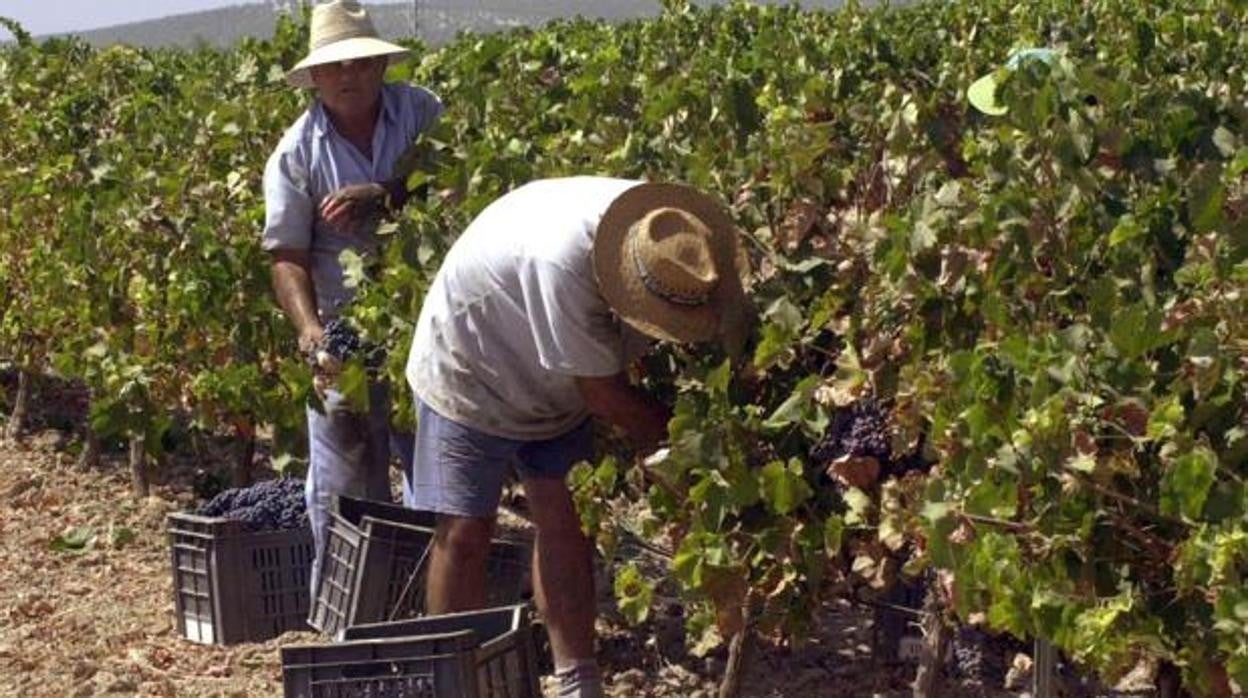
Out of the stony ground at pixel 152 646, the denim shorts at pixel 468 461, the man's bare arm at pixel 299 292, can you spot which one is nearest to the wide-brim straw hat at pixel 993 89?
the denim shorts at pixel 468 461

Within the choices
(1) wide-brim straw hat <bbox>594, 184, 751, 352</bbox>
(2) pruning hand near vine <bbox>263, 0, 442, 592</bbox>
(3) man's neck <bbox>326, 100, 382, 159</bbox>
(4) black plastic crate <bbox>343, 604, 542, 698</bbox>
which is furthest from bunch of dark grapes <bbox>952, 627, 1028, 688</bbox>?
(3) man's neck <bbox>326, 100, 382, 159</bbox>

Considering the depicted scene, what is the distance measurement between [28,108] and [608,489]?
5405 millimetres

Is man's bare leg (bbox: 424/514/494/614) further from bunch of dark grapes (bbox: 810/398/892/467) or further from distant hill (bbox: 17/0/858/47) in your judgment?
distant hill (bbox: 17/0/858/47)

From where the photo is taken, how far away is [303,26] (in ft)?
23.2

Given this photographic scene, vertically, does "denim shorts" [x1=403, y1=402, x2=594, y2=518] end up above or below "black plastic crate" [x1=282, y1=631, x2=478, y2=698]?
above

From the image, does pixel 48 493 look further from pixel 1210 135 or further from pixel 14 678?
pixel 1210 135

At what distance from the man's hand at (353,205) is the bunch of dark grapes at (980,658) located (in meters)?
1.71

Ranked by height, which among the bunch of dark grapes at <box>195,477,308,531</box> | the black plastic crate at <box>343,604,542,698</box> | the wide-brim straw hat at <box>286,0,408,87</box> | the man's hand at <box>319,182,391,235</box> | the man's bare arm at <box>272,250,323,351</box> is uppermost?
the wide-brim straw hat at <box>286,0,408,87</box>

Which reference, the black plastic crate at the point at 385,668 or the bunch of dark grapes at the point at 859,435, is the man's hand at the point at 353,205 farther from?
the bunch of dark grapes at the point at 859,435

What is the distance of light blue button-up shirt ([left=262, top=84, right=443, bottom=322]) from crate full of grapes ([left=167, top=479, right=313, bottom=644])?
1.90 ft

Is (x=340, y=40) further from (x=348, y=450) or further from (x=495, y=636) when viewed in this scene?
(x=495, y=636)

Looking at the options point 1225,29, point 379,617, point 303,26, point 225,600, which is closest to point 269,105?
point 303,26

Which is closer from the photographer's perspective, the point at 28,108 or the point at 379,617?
the point at 379,617

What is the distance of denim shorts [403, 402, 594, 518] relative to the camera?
4.82 m
